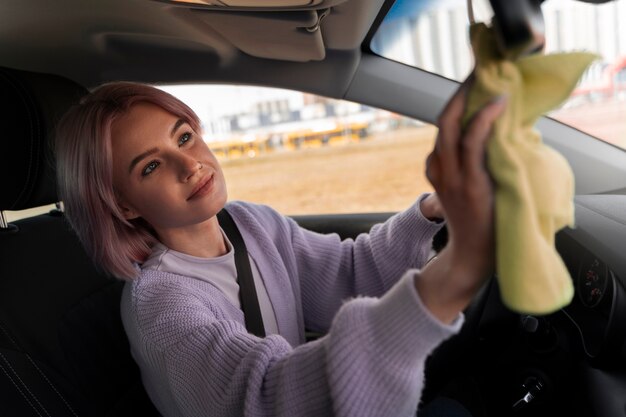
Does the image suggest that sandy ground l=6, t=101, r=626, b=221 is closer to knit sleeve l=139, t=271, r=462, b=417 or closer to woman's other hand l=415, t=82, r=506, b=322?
knit sleeve l=139, t=271, r=462, b=417

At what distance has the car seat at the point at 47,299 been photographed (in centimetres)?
114

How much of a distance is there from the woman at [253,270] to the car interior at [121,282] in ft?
0.53

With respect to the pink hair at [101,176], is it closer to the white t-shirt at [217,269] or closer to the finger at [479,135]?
the white t-shirt at [217,269]

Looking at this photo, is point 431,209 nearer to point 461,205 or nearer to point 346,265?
point 346,265

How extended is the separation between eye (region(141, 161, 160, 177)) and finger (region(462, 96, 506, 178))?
0.77 metres

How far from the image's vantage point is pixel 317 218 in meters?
2.10

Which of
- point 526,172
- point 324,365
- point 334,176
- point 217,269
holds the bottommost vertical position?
point 334,176

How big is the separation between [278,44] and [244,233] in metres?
0.54

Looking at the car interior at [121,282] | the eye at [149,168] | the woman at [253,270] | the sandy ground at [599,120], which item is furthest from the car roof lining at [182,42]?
the sandy ground at [599,120]

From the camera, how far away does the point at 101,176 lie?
1.13m

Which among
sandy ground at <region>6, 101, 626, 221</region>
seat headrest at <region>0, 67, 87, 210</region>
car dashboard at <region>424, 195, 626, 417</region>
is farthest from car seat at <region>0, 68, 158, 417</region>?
sandy ground at <region>6, 101, 626, 221</region>

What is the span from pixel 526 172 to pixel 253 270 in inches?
35.0

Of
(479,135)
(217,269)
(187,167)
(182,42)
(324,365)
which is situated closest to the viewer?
(479,135)

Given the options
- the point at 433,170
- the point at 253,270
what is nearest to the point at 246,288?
the point at 253,270
